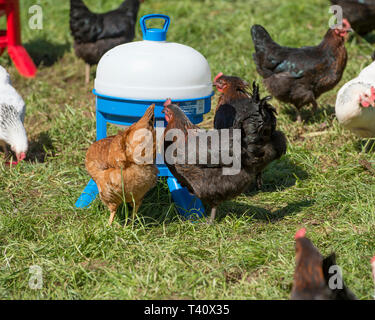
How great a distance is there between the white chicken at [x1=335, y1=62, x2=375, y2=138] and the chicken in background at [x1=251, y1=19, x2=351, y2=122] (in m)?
0.69

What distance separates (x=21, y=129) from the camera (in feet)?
15.7

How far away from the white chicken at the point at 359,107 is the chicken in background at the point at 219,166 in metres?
1.22

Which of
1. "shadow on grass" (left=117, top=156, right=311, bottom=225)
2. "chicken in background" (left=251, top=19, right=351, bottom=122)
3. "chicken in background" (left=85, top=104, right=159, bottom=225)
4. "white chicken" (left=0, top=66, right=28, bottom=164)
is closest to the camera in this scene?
"chicken in background" (left=85, top=104, right=159, bottom=225)

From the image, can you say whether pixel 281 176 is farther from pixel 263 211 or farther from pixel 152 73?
pixel 152 73

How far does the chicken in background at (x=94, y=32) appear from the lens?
22.3ft

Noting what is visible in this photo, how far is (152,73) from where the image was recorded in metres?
3.67

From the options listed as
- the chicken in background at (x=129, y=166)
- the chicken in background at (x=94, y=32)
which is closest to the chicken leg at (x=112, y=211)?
the chicken in background at (x=129, y=166)

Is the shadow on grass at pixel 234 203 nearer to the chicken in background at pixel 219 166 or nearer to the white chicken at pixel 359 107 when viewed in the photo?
the chicken in background at pixel 219 166

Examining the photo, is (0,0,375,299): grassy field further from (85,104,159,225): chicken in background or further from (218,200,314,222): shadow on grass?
(85,104,159,225): chicken in background

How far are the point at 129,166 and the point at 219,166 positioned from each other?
67 centimetres

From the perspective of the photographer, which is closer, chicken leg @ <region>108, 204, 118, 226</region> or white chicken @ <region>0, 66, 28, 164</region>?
chicken leg @ <region>108, 204, 118, 226</region>

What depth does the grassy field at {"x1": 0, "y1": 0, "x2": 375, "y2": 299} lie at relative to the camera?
2.89m

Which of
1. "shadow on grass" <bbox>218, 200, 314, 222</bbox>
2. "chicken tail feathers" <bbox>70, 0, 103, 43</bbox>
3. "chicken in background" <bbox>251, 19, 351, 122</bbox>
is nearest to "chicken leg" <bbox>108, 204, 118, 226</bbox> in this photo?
"shadow on grass" <bbox>218, 200, 314, 222</bbox>
